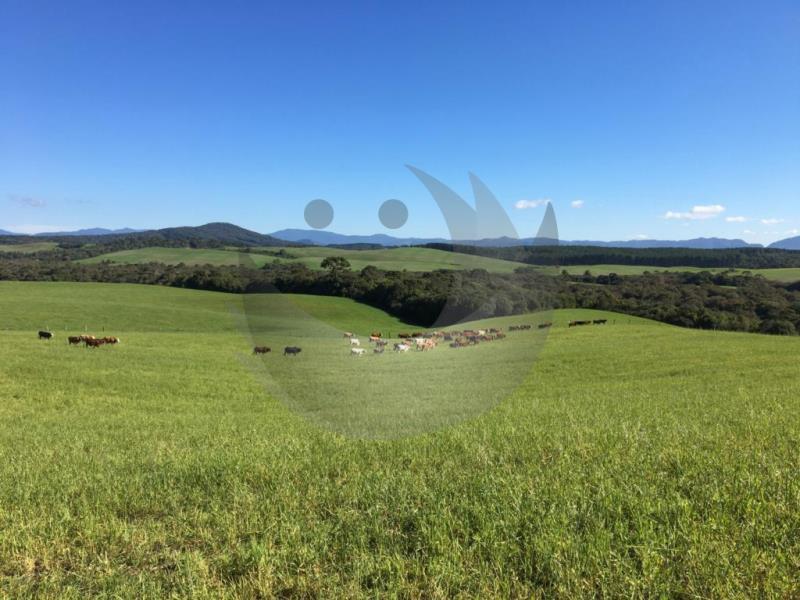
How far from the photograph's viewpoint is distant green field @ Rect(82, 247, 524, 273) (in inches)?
447

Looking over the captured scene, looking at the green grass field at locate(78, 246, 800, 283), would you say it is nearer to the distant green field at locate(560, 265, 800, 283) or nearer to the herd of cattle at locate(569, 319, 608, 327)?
the distant green field at locate(560, 265, 800, 283)

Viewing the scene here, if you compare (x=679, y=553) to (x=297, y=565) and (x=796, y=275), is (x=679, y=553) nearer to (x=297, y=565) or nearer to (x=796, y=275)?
(x=297, y=565)

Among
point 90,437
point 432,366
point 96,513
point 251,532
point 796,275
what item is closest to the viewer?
point 251,532

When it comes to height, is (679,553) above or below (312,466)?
above

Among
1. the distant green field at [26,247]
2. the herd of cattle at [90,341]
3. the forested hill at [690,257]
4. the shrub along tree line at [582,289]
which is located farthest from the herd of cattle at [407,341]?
the distant green field at [26,247]

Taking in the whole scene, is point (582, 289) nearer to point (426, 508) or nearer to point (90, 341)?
point (90, 341)

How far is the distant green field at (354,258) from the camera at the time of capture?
37.2ft

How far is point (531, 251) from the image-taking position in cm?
1046

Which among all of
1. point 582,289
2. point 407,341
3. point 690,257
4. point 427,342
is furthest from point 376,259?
point 690,257

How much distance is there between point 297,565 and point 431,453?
307 cm

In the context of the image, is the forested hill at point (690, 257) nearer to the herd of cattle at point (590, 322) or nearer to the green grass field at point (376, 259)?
the green grass field at point (376, 259)

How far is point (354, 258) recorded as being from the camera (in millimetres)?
65562

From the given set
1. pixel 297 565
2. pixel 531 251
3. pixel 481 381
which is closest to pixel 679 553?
pixel 297 565

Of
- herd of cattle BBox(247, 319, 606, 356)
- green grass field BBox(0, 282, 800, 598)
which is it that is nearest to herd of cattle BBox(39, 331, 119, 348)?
herd of cattle BBox(247, 319, 606, 356)
